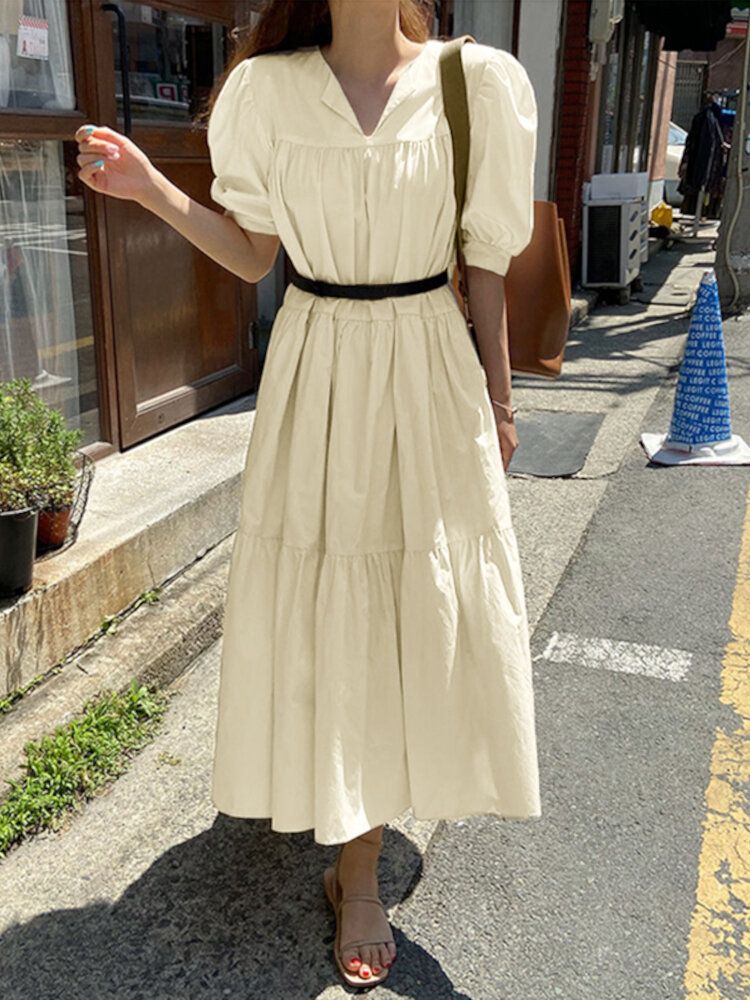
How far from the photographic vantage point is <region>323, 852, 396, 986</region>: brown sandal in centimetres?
218

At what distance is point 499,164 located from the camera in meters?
2.00

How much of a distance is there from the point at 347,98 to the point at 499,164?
1.03 ft

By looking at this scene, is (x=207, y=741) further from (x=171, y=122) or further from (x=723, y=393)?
(x=723, y=393)

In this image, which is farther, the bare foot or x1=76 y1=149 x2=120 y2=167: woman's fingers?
the bare foot

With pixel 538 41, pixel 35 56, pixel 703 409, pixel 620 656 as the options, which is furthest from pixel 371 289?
pixel 538 41

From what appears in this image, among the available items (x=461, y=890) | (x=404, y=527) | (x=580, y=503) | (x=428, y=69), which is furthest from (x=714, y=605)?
(x=428, y=69)

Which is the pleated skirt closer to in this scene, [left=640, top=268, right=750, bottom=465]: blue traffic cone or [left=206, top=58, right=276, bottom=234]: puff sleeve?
[left=206, top=58, right=276, bottom=234]: puff sleeve

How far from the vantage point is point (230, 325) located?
500 centimetres

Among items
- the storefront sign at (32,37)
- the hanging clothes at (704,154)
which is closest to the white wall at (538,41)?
the storefront sign at (32,37)

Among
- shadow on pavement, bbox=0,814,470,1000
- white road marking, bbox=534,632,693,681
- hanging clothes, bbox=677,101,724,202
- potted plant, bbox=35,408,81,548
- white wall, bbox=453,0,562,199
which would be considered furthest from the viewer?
hanging clothes, bbox=677,101,724,202

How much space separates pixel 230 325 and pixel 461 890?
3.21m

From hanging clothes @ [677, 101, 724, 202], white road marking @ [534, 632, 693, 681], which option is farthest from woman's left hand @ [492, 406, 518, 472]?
hanging clothes @ [677, 101, 724, 202]

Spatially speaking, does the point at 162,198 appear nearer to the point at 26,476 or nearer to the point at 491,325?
the point at 491,325

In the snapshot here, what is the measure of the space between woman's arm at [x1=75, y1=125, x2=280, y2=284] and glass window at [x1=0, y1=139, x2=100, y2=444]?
72.8 inches
